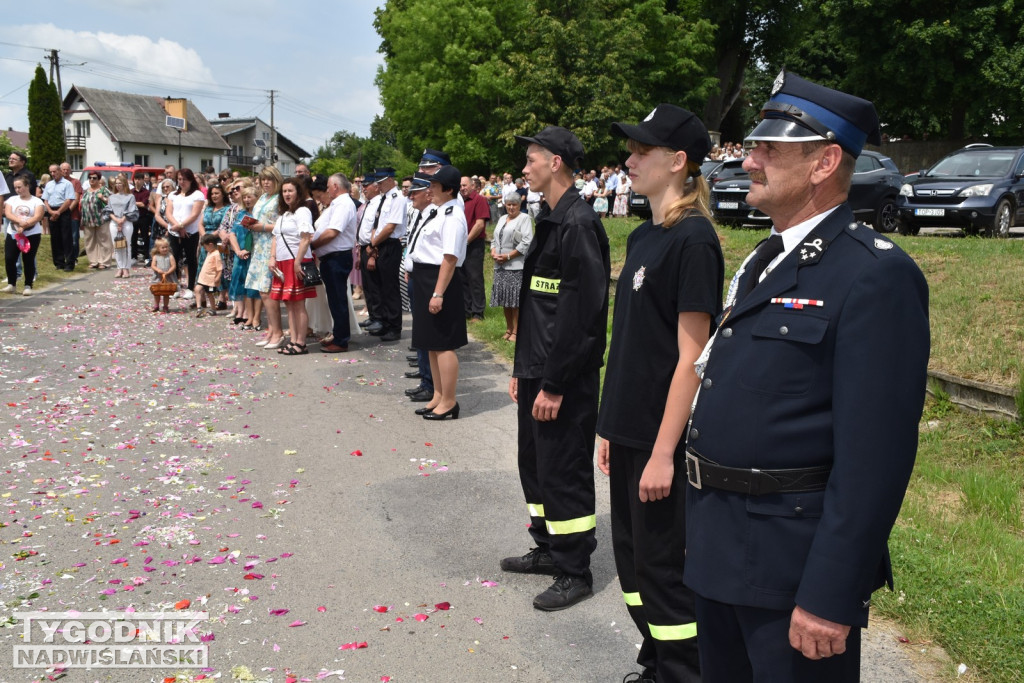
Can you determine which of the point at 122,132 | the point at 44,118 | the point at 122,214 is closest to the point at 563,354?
the point at 122,214

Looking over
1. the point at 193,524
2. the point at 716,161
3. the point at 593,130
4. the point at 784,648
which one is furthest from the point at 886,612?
the point at 593,130

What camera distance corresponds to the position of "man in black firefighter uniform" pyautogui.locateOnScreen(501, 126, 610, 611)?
4.52m

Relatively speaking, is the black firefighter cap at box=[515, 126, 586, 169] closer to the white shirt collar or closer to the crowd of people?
the crowd of people

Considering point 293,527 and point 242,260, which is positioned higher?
point 242,260

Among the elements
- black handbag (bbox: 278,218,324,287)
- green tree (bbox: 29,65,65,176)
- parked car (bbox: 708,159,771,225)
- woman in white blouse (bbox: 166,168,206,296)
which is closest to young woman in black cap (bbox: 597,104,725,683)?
black handbag (bbox: 278,218,324,287)

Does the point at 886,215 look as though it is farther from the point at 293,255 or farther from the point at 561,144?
the point at 561,144

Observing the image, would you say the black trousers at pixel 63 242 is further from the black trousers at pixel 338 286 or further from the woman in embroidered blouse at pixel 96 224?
the black trousers at pixel 338 286

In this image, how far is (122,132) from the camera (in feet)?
279

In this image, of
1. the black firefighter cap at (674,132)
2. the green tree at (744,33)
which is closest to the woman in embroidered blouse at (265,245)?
the black firefighter cap at (674,132)

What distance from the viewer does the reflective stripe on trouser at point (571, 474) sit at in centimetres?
475

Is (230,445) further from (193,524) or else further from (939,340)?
(939,340)

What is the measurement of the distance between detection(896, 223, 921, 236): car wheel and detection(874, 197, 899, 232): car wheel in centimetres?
Answer: 65

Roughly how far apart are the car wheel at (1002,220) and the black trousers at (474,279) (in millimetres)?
9509

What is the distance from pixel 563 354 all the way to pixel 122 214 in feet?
62.3
